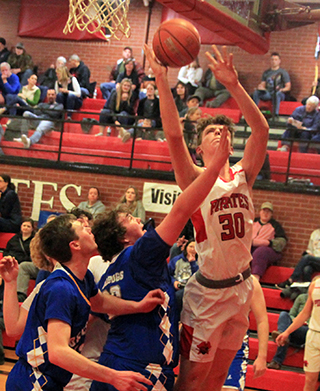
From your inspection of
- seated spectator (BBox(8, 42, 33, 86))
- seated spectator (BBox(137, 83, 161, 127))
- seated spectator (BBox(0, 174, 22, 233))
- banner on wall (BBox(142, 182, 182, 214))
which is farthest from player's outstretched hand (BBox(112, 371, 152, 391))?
seated spectator (BBox(8, 42, 33, 86))

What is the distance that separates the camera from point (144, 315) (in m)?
2.50

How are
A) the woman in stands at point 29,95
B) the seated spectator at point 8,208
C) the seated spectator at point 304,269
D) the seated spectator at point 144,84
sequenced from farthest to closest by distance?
the woman in stands at point 29,95, the seated spectator at point 144,84, the seated spectator at point 8,208, the seated spectator at point 304,269

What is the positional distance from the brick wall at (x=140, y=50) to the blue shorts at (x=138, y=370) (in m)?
10.7

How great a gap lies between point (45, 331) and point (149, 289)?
0.51 metres

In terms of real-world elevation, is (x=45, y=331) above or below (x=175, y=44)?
below

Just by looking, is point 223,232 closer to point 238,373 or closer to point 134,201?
point 238,373

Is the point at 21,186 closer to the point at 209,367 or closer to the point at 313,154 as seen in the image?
the point at 313,154

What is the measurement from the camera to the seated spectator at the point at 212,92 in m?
10.9

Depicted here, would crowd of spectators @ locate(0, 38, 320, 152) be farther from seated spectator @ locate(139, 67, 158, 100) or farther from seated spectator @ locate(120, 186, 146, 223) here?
seated spectator @ locate(120, 186, 146, 223)

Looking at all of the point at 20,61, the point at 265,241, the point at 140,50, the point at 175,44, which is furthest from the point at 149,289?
the point at 140,50

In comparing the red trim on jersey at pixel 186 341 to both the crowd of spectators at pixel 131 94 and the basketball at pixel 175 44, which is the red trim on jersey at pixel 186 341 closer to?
the basketball at pixel 175 44

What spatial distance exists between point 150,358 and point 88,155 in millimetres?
6831

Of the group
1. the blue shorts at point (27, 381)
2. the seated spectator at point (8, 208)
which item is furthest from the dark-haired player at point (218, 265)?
the seated spectator at point (8, 208)

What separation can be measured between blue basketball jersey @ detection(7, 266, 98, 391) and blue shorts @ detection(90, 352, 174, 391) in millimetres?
185
